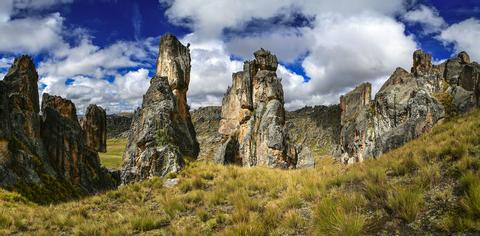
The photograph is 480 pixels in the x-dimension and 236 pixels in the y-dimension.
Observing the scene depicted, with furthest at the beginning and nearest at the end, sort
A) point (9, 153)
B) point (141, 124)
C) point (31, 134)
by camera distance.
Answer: point (141, 124), point (31, 134), point (9, 153)

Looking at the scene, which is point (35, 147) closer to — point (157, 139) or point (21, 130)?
point (21, 130)

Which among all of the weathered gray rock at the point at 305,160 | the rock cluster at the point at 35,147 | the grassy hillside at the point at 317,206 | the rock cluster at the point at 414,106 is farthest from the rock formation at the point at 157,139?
the weathered gray rock at the point at 305,160

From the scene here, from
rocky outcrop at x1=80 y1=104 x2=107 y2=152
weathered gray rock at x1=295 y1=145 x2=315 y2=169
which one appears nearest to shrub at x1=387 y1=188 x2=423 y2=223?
weathered gray rock at x1=295 y1=145 x2=315 y2=169

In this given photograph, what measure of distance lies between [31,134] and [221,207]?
16913 mm

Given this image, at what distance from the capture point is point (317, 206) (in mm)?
9555

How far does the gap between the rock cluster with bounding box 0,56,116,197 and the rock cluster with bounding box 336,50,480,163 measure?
2108cm

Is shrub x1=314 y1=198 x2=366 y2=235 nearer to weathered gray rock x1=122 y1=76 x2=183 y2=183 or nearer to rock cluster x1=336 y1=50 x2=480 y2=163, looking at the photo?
weathered gray rock x1=122 y1=76 x2=183 y2=183

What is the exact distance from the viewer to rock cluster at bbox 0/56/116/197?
58.1 ft

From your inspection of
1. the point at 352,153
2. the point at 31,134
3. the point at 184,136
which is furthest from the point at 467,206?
the point at 352,153

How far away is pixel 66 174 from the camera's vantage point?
90.3ft

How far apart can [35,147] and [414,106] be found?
2779cm

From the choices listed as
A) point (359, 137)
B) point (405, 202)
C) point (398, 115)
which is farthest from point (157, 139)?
point (359, 137)

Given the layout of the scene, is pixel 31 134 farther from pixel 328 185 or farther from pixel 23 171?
pixel 328 185

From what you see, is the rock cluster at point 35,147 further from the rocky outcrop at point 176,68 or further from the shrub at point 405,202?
the shrub at point 405,202
